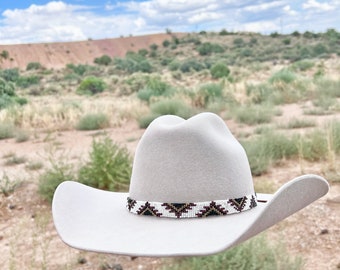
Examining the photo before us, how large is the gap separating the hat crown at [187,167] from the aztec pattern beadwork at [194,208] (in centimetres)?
2

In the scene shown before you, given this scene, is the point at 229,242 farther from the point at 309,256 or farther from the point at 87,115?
the point at 87,115

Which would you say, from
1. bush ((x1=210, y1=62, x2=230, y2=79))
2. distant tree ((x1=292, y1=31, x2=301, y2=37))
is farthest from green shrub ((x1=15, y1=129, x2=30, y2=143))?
distant tree ((x1=292, y1=31, x2=301, y2=37))

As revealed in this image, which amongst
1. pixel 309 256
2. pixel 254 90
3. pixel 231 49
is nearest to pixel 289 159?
pixel 309 256

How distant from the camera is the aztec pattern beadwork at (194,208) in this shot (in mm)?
2154

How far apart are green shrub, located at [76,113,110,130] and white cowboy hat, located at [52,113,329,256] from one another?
41.2 feet

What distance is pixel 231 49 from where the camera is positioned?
233ft

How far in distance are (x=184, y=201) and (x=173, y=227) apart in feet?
0.41

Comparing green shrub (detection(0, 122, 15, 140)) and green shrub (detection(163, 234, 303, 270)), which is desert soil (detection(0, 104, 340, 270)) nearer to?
green shrub (detection(163, 234, 303, 270))

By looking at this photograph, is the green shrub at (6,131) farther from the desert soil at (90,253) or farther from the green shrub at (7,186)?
the green shrub at (7,186)

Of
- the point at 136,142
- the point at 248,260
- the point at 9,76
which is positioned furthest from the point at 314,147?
the point at 9,76

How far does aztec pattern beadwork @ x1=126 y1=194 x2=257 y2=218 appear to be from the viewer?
215 cm

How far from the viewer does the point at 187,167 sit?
86.0 inches

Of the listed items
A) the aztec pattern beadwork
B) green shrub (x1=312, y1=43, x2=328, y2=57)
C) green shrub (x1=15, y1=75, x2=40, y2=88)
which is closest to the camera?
the aztec pattern beadwork

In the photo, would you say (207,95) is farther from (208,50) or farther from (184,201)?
(208,50)
